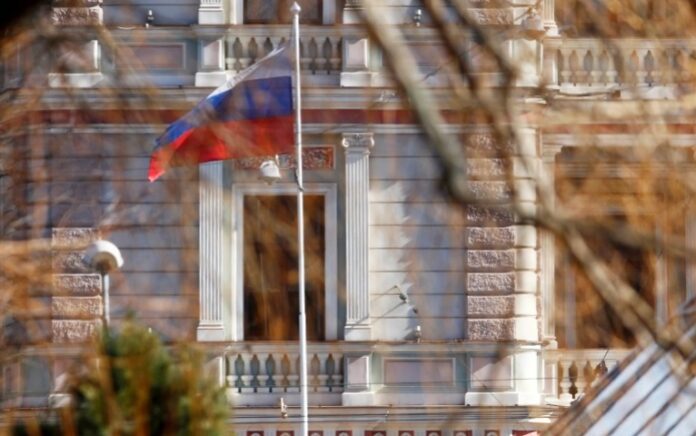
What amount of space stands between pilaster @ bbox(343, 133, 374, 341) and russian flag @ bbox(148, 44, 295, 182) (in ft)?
4.85

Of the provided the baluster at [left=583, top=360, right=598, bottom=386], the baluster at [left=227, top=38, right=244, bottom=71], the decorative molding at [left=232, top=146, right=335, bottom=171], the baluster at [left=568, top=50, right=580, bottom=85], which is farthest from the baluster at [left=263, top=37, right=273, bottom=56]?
the baluster at [left=583, top=360, right=598, bottom=386]

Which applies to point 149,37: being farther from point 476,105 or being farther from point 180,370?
point 476,105

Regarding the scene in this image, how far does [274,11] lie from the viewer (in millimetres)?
25484

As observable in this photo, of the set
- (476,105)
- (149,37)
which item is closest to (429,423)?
(149,37)

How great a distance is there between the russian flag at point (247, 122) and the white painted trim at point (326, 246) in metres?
1.56

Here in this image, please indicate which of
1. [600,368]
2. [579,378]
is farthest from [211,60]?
[600,368]

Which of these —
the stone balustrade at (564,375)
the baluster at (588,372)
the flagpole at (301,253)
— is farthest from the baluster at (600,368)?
the flagpole at (301,253)

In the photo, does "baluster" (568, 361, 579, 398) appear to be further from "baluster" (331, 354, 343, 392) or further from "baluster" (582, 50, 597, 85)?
"baluster" (582, 50, 597, 85)

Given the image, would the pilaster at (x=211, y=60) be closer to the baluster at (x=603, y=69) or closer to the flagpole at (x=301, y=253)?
the flagpole at (x=301, y=253)

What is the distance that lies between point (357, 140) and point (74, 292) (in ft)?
9.66

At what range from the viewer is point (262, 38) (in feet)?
82.1

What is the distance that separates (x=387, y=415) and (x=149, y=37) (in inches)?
158

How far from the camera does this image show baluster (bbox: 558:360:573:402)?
25.0m

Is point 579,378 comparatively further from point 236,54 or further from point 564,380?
point 236,54
